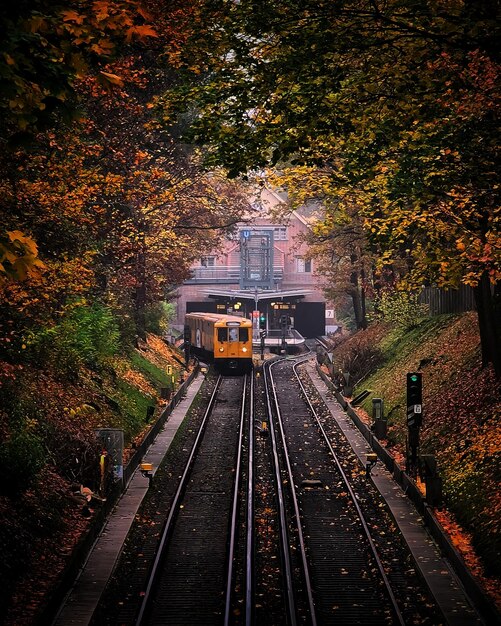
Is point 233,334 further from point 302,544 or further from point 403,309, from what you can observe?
point 302,544

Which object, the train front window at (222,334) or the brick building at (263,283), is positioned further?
the brick building at (263,283)

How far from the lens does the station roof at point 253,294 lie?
78125 millimetres

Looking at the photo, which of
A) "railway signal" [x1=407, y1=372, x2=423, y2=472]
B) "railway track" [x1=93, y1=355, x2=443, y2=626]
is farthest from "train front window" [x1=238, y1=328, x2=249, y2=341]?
"railway signal" [x1=407, y1=372, x2=423, y2=472]

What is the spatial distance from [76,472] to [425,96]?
11569 millimetres

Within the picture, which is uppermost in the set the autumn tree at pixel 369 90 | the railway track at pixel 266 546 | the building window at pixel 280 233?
the building window at pixel 280 233

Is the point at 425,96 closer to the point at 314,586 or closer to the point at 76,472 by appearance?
the point at 314,586

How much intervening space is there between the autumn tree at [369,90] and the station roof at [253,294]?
61.2 m

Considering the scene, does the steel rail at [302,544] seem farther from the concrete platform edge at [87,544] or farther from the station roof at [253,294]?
the station roof at [253,294]

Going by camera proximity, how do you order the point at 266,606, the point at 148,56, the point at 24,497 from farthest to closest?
the point at 148,56
the point at 24,497
the point at 266,606

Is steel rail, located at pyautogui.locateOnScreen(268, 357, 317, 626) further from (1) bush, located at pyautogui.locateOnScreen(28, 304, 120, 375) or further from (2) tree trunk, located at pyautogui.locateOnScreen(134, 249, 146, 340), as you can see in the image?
(2) tree trunk, located at pyautogui.locateOnScreen(134, 249, 146, 340)

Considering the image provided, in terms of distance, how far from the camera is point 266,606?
13.8 meters

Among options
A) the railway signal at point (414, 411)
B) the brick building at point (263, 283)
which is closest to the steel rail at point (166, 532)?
the railway signal at point (414, 411)

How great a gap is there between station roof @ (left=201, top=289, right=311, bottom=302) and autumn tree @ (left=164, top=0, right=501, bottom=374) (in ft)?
201

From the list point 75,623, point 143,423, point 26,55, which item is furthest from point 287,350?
point 26,55
